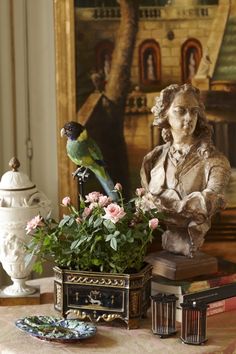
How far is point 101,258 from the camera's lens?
159 cm

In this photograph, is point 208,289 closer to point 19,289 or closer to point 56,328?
point 56,328

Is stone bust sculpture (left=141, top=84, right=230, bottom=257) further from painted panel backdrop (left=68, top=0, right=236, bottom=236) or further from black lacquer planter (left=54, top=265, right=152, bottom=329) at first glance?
painted panel backdrop (left=68, top=0, right=236, bottom=236)

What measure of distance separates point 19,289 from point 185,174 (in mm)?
520

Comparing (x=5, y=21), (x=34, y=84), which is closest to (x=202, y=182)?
(x=34, y=84)

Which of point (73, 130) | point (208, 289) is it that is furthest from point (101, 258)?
point (73, 130)

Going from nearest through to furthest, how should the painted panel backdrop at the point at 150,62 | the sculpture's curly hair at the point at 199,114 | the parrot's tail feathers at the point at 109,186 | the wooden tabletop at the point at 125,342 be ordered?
the wooden tabletop at the point at 125,342 < the sculpture's curly hair at the point at 199,114 < the parrot's tail feathers at the point at 109,186 < the painted panel backdrop at the point at 150,62

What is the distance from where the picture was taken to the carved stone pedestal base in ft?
5.51

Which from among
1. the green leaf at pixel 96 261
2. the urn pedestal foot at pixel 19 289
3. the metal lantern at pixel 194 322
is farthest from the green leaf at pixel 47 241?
the metal lantern at pixel 194 322

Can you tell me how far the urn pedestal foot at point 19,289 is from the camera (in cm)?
179

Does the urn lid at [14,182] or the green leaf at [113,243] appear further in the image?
the urn lid at [14,182]

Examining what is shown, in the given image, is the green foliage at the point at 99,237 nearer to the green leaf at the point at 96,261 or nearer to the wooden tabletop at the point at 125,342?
the green leaf at the point at 96,261

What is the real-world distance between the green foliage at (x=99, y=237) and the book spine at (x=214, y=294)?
14 cm

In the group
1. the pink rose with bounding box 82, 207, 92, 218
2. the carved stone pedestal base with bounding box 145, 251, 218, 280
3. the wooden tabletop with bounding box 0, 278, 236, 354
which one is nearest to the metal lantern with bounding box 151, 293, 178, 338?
the wooden tabletop with bounding box 0, 278, 236, 354

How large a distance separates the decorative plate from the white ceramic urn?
0.63 feet
